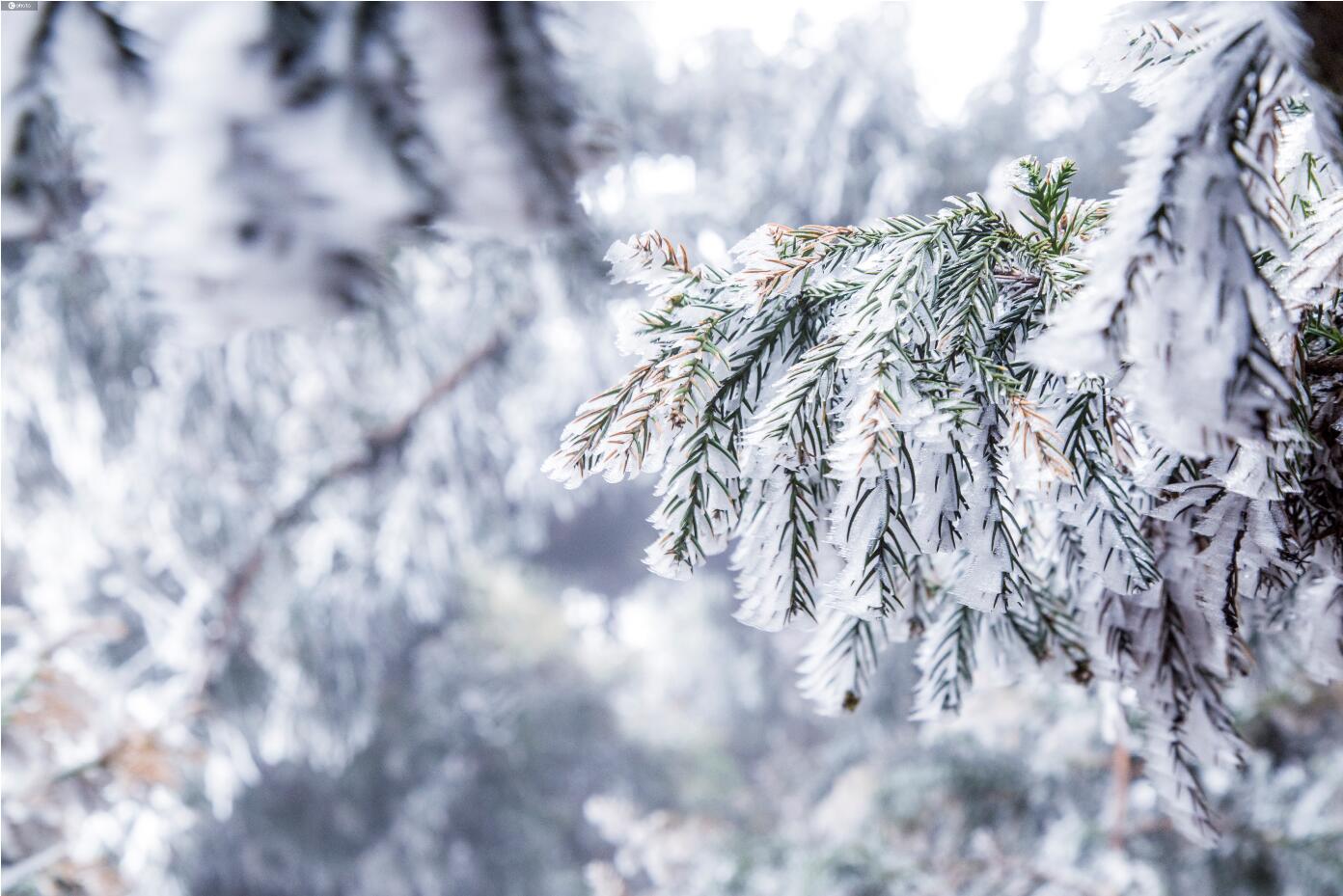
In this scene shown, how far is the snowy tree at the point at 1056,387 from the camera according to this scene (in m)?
0.30

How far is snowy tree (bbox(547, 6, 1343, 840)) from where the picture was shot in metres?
0.30

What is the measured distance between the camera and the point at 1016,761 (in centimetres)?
204

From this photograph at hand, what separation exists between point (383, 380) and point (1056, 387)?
6.63 ft

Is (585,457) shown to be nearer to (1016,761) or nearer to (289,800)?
(1016,761)

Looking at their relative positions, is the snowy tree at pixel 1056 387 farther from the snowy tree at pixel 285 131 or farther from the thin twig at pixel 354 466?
the thin twig at pixel 354 466

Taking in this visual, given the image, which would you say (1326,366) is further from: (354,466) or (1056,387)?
(354,466)

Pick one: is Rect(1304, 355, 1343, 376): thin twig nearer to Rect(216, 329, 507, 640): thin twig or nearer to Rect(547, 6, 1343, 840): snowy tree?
Rect(547, 6, 1343, 840): snowy tree

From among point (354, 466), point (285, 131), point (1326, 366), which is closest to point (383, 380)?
point (354, 466)

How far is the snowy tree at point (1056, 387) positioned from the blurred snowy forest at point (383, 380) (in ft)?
0.35

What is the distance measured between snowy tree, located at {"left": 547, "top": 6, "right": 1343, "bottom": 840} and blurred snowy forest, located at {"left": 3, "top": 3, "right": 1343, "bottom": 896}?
11cm

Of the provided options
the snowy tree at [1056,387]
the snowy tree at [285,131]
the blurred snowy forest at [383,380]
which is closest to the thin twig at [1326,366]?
the snowy tree at [1056,387]

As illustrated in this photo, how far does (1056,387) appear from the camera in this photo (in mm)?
458

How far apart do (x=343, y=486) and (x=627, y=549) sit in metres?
5.16

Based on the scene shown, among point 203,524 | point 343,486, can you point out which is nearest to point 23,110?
point 343,486
